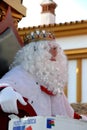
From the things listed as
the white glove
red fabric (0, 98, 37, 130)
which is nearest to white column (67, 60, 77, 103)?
red fabric (0, 98, 37, 130)

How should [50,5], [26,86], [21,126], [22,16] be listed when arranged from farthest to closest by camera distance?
1. [50,5]
2. [22,16]
3. [26,86]
4. [21,126]

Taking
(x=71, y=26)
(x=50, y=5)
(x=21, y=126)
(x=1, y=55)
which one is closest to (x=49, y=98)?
(x=1, y=55)

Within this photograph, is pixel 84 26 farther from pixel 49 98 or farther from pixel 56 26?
pixel 49 98

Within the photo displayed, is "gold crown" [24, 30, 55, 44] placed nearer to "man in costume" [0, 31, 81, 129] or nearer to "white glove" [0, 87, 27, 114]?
"man in costume" [0, 31, 81, 129]

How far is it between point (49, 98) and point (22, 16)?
0.94 meters

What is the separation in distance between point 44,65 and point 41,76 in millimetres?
120

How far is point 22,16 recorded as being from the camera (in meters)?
4.64

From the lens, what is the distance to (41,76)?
412cm

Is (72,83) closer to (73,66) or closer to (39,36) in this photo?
(73,66)

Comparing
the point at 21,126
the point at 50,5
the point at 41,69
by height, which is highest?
the point at 50,5

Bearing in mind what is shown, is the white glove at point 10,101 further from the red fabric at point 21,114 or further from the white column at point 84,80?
the white column at point 84,80

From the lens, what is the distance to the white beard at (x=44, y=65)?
4.12m

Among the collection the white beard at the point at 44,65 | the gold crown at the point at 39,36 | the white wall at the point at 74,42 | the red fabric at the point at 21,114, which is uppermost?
the white wall at the point at 74,42

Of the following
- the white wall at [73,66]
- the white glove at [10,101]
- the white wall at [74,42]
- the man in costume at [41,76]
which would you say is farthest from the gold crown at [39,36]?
the white wall at [74,42]
